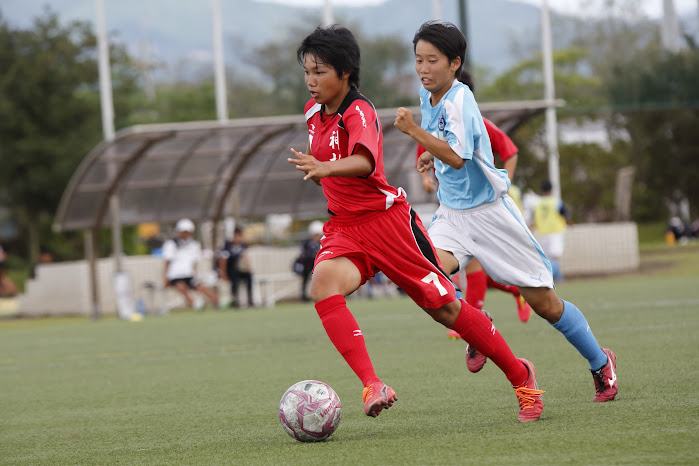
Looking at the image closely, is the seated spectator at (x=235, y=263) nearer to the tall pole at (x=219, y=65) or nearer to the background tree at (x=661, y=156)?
the tall pole at (x=219, y=65)

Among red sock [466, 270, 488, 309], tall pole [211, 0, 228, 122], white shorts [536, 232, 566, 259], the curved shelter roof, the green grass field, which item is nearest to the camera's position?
the green grass field

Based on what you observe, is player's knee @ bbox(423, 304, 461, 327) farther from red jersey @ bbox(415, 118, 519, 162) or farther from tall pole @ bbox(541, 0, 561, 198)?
tall pole @ bbox(541, 0, 561, 198)

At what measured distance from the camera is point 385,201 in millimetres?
5121

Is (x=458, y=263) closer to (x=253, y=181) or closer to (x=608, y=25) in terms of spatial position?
(x=253, y=181)

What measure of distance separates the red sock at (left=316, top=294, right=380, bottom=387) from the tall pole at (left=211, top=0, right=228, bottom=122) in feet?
74.6

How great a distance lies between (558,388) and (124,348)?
23.6ft

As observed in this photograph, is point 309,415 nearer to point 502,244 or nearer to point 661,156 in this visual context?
point 502,244

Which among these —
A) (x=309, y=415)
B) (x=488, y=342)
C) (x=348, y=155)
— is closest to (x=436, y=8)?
(x=348, y=155)

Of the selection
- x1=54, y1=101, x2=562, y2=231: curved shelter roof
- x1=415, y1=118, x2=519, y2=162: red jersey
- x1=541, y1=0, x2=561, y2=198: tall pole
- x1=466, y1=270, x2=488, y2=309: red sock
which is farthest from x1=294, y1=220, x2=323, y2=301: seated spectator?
x1=415, y1=118, x2=519, y2=162: red jersey

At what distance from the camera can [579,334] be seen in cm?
539

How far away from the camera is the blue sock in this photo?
538cm

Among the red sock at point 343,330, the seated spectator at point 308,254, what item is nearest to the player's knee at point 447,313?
the red sock at point 343,330

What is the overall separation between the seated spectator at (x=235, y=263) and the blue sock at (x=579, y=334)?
1648 centimetres

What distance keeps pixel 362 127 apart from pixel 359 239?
1.84 ft
